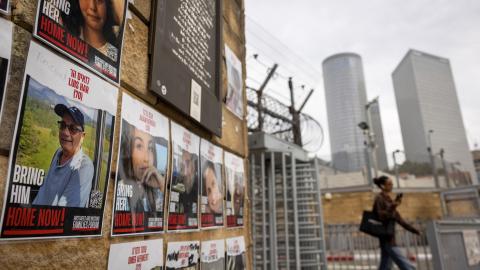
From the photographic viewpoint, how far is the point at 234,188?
2.59m

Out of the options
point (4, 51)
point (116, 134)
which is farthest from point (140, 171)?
point (4, 51)

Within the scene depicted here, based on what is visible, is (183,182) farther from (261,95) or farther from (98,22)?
(261,95)

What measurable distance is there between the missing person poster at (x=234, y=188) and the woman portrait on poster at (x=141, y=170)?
0.95 meters

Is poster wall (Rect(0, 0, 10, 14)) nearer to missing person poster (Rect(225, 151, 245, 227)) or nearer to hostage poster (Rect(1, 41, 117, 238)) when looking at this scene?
hostage poster (Rect(1, 41, 117, 238))

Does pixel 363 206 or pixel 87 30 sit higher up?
pixel 87 30

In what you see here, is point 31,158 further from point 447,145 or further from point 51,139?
point 447,145

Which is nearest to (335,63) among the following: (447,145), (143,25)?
(447,145)

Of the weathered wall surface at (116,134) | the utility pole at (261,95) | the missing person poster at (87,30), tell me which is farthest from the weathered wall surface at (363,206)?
the missing person poster at (87,30)

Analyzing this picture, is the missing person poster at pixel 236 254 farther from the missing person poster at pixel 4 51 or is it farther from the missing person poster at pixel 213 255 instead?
the missing person poster at pixel 4 51

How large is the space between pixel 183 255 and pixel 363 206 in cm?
1282

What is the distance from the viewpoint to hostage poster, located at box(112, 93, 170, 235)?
4.32ft

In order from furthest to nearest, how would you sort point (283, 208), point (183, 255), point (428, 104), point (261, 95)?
1. point (428, 104)
2. point (261, 95)
3. point (283, 208)
4. point (183, 255)

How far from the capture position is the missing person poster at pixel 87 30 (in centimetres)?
103

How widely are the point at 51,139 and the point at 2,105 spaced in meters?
0.17
